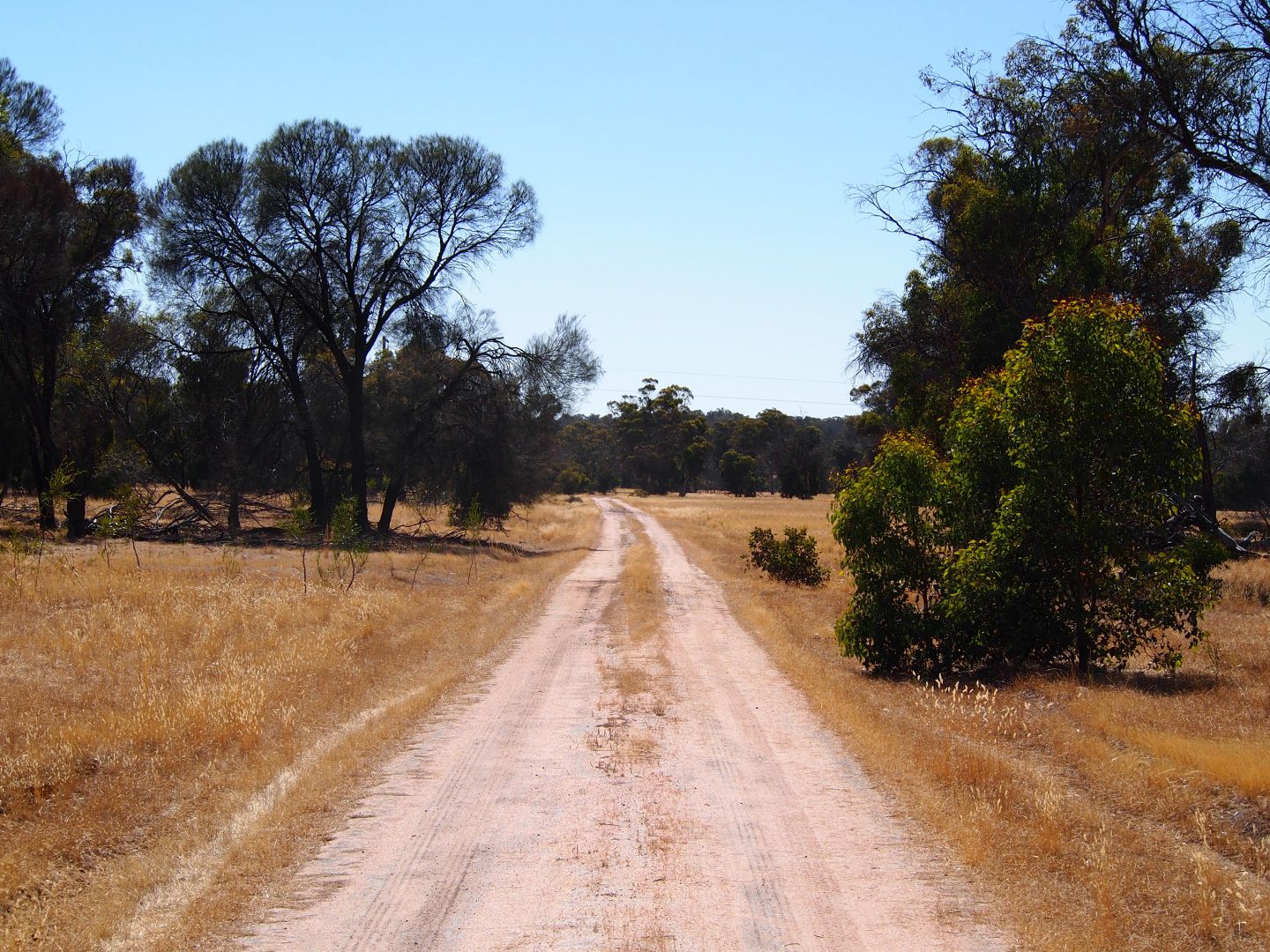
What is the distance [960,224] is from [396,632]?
48.4ft

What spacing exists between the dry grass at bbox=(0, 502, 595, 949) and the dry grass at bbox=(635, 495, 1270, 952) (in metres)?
4.54

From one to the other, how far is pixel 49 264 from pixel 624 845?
28.7m

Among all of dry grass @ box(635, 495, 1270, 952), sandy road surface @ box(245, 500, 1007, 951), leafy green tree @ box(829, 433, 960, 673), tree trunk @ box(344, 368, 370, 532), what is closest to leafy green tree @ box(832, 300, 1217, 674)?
leafy green tree @ box(829, 433, 960, 673)

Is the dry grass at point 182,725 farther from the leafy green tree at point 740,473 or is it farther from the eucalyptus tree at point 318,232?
the leafy green tree at point 740,473

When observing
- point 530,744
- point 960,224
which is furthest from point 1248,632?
point 530,744

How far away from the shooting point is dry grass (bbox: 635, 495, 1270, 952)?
5.48m

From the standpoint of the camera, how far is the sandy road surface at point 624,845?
5258 millimetres

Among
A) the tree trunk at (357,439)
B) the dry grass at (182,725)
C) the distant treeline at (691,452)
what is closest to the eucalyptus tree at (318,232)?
the tree trunk at (357,439)

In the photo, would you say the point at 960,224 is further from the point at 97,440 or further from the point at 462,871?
the point at 97,440

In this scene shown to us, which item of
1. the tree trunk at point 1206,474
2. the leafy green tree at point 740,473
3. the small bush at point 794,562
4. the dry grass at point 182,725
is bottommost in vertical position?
the dry grass at point 182,725

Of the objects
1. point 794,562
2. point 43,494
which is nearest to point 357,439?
point 43,494

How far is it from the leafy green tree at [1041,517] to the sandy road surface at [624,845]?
3.55m

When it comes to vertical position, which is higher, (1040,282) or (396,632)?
(1040,282)

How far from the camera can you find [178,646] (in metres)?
14.0
